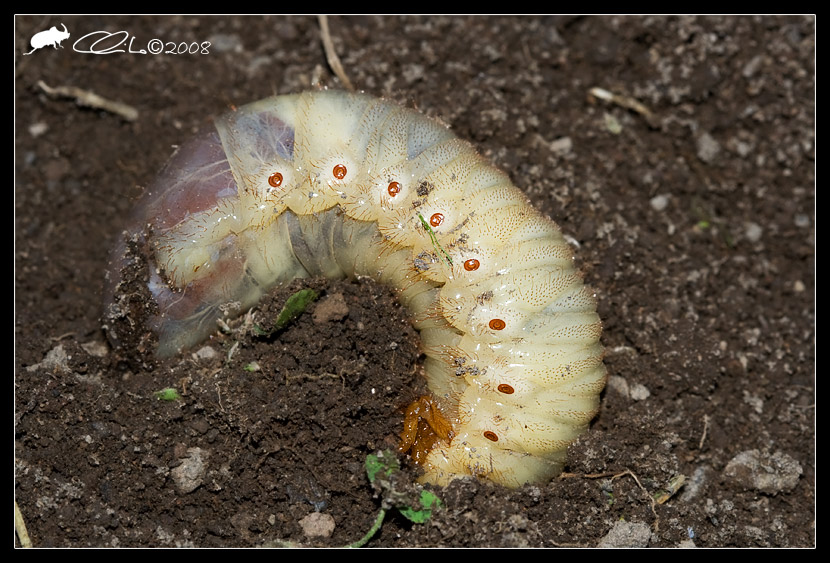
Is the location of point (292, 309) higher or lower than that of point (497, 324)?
higher

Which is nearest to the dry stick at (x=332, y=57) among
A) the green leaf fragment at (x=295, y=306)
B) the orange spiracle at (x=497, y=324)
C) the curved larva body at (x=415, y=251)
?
the curved larva body at (x=415, y=251)

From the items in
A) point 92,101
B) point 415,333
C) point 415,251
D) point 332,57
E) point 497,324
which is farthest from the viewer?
point 92,101

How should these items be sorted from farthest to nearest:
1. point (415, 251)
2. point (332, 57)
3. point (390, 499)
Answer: point (332, 57) < point (415, 251) < point (390, 499)

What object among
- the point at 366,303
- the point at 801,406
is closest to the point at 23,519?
the point at 366,303

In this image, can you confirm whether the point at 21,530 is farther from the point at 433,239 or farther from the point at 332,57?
the point at 332,57

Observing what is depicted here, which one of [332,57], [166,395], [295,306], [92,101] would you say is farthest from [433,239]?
[92,101]

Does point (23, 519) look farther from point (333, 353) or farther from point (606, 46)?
point (606, 46)

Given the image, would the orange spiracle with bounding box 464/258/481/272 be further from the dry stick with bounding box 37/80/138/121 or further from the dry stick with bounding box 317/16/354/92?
the dry stick with bounding box 37/80/138/121

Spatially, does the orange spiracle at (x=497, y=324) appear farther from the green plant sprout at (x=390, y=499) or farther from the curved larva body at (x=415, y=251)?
the green plant sprout at (x=390, y=499)
